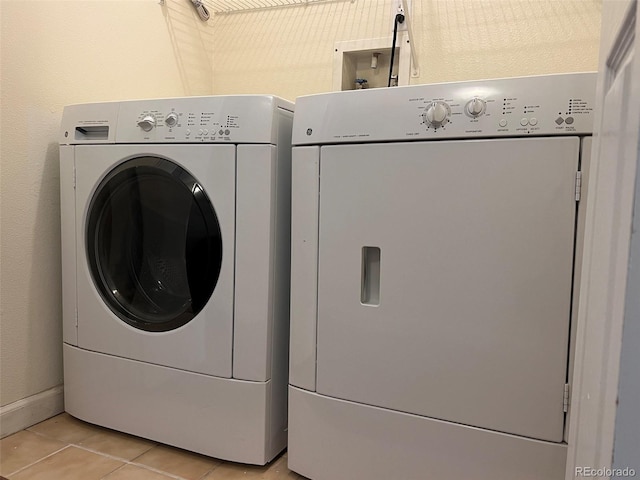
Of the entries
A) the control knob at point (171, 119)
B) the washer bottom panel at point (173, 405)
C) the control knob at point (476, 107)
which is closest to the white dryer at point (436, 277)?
the control knob at point (476, 107)

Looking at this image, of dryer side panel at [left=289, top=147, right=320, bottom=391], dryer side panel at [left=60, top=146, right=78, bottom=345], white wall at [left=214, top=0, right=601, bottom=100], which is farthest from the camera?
white wall at [left=214, top=0, right=601, bottom=100]

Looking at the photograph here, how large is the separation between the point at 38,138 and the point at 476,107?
49.5 inches

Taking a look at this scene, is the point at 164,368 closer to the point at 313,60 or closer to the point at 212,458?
the point at 212,458

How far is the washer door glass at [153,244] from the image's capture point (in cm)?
120

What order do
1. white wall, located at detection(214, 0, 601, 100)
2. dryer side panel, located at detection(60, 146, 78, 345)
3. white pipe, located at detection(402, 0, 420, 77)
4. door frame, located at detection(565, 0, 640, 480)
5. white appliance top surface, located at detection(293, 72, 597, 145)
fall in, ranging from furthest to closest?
1. white pipe, located at detection(402, 0, 420, 77)
2. white wall, located at detection(214, 0, 601, 100)
3. dryer side panel, located at detection(60, 146, 78, 345)
4. white appliance top surface, located at detection(293, 72, 597, 145)
5. door frame, located at detection(565, 0, 640, 480)

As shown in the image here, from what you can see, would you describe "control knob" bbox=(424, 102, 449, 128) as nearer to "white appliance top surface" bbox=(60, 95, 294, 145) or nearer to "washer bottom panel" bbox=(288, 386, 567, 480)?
"white appliance top surface" bbox=(60, 95, 294, 145)

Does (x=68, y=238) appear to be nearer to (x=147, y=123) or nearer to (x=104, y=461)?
(x=147, y=123)

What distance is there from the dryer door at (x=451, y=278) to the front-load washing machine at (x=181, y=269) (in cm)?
A: 17

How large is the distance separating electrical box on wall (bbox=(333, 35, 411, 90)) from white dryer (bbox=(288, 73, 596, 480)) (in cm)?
76

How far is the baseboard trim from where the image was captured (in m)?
1.32

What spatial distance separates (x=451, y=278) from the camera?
0.98 metres

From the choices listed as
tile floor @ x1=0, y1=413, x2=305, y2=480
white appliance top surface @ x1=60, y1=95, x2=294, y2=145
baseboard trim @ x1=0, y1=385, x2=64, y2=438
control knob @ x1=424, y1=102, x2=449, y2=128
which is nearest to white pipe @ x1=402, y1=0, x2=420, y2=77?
white appliance top surface @ x1=60, y1=95, x2=294, y2=145

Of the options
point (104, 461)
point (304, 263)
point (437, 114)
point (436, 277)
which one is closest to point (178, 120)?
point (304, 263)

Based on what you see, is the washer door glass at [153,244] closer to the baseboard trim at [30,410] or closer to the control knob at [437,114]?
the baseboard trim at [30,410]
